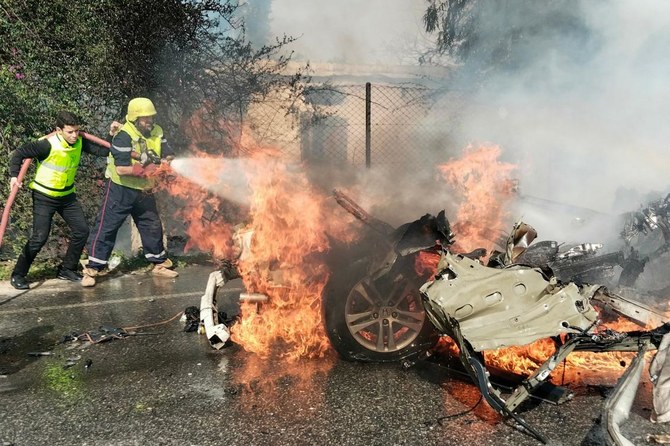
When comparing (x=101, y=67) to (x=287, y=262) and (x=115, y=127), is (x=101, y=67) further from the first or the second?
(x=287, y=262)

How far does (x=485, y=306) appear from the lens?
338cm

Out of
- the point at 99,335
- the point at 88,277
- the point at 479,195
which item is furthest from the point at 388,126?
the point at 99,335

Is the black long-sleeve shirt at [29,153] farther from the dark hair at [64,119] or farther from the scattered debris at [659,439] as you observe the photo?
the scattered debris at [659,439]

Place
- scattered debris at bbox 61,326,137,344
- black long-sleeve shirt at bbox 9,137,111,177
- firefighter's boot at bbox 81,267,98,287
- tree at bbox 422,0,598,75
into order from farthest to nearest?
tree at bbox 422,0,598,75 → firefighter's boot at bbox 81,267,98,287 → black long-sleeve shirt at bbox 9,137,111,177 → scattered debris at bbox 61,326,137,344

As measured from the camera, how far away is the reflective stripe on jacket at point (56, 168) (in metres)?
6.14

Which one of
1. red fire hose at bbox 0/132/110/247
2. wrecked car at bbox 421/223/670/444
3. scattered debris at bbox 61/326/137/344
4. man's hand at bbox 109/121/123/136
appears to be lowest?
scattered debris at bbox 61/326/137/344

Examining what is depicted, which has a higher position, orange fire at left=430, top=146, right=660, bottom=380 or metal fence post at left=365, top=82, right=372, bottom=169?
metal fence post at left=365, top=82, right=372, bottom=169

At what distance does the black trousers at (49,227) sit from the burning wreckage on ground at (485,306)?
2869 millimetres

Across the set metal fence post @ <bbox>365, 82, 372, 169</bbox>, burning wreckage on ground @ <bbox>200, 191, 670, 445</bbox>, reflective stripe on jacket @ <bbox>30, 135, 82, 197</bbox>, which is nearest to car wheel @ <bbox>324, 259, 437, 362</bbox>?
burning wreckage on ground @ <bbox>200, 191, 670, 445</bbox>

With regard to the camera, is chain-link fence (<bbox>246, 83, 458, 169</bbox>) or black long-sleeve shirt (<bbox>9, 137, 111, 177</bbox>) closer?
black long-sleeve shirt (<bbox>9, 137, 111, 177</bbox>)

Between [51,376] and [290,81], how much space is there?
6251 millimetres

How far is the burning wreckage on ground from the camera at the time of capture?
10.4 feet

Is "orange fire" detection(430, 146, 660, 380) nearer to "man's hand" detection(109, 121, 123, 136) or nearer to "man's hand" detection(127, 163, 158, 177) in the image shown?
"man's hand" detection(127, 163, 158, 177)

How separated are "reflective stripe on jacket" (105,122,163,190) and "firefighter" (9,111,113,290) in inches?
12.2
